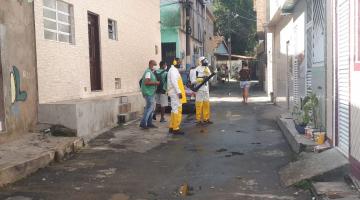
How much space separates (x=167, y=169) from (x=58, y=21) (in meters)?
5.39

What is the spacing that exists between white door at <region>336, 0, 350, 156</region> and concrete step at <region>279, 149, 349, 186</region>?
0.18 m

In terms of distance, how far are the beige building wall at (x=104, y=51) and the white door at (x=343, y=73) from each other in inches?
238

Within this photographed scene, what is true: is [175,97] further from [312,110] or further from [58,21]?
[312,110]

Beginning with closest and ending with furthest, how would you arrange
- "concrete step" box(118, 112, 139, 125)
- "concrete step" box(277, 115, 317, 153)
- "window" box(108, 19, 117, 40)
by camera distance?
"concrete step" box(277, 115, 317, 153) < "concrete step" box(118, 112, 139, 125) < "window" box(108, 19, 117, 40)

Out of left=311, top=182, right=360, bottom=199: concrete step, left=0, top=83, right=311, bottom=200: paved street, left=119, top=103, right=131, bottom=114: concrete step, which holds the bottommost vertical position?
left=0, top=83, right=311, bottom=200: paved street

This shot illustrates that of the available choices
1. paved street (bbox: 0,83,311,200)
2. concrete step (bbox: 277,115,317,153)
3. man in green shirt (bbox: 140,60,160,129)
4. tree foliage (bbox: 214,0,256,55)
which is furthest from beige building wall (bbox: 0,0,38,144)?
tree foliage (bbox: 214,0,256,55)

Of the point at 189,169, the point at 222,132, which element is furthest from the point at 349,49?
the point at 222,132

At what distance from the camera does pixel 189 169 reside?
768 centimetres

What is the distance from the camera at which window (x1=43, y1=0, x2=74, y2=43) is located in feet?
35.1

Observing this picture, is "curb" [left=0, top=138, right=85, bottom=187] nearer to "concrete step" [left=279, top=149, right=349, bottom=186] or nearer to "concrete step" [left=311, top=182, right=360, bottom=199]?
"concrete step" [left=279, top=149, right=349, bottom=186]

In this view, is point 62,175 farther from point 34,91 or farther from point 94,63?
point 94,63

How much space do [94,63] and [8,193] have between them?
26.0 ft

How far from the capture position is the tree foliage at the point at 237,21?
55062mm

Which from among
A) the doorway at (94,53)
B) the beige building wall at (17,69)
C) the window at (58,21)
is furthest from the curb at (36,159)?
the doorway at (94,53)
